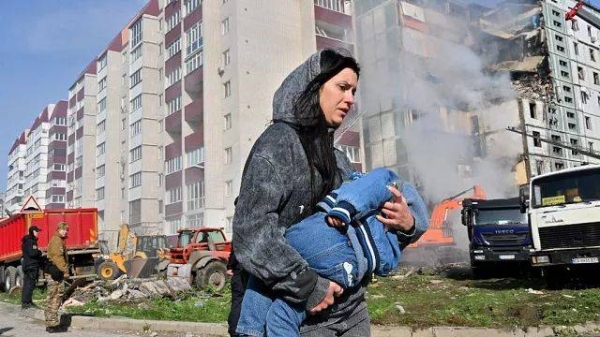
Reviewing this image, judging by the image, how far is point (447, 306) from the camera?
8492mm

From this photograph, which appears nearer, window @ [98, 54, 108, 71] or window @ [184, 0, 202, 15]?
window @ [184, 0, 202, 15]

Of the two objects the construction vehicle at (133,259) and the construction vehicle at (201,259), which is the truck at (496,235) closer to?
the construction vehicle at (201,259)

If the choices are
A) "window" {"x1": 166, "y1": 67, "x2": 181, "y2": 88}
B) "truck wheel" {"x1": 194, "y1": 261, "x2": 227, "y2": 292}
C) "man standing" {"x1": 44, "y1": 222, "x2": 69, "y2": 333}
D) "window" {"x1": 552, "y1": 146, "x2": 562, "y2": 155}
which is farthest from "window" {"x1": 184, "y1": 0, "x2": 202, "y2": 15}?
"man standing" {"x1": 44, "y1": 222, "x2": 69, "y2": 333}

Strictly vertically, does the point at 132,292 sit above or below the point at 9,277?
below

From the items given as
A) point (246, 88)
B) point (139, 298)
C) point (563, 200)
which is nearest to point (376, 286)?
point (563, 200)

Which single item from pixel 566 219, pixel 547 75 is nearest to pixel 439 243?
pixel 566 219

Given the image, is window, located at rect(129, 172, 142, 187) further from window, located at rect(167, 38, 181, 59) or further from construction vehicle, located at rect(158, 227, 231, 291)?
construction vehicle, located at rect(158, 227, 231, 291)

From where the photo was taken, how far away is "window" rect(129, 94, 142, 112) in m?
48.1

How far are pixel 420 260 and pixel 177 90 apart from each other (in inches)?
1121

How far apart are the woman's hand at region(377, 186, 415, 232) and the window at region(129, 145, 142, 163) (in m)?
47.4

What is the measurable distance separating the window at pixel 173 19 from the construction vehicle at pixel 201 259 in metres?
30.1

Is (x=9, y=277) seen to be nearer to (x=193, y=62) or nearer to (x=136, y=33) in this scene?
(x=193, y=62)

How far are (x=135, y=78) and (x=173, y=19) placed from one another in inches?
341

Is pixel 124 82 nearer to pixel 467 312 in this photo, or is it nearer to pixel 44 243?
pixel 44 243
